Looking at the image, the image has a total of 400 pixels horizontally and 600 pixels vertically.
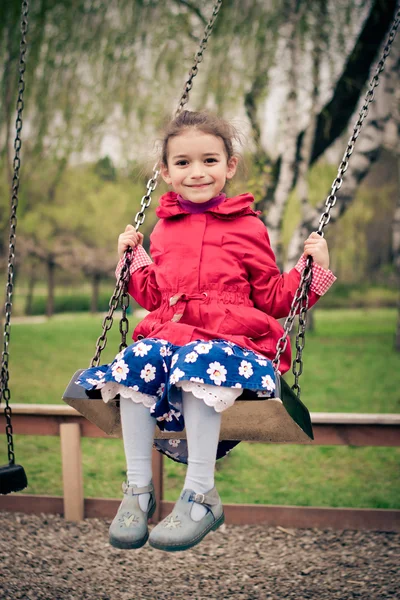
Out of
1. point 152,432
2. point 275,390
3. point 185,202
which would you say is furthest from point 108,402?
point 185,202

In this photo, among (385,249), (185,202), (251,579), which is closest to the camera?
(185,202)

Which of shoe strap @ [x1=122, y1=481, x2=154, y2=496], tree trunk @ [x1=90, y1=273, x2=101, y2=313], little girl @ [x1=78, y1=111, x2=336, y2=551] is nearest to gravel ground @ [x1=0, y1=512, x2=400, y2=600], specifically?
little girl @ [x1=78, y1=111, x2=336, y2=551]

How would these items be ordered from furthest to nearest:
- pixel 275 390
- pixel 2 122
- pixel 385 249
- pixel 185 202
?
pixel 385 249 < pixel 2 122 < pixel 185 202 < pixel 275 390

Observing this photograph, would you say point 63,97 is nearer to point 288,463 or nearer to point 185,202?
point 288,463

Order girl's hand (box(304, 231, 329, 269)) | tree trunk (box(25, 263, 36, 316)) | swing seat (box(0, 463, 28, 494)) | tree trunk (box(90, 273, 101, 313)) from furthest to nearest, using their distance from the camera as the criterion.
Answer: tree trunk (box(25, 263, 36, 316))
tree trunk (box(90, 273, 101, 313))
swing seat (box(0, 463, 28, 494))
girl's hand (box(304, 231, 329, 269))

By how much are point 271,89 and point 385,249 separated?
1722 cm

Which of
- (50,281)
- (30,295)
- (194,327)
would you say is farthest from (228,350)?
(30,295)

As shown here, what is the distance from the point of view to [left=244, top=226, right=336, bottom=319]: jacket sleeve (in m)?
2.59

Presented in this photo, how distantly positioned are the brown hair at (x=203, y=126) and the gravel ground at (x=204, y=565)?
7.69ft

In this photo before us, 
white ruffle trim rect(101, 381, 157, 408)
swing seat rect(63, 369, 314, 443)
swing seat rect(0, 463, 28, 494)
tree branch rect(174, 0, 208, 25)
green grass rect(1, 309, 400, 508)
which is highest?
tree branch rect(174, 0, 208, 25)

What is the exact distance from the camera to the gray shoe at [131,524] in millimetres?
2197

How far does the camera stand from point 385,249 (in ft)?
78.2

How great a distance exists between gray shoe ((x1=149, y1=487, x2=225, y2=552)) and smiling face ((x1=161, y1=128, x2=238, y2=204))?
1.02m

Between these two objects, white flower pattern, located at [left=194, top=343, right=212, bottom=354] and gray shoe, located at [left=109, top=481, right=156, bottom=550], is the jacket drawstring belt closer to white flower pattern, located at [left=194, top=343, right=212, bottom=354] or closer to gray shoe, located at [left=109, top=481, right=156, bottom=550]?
white flower pattern, located at [left=194, top=343, right=212, bottom=354]
